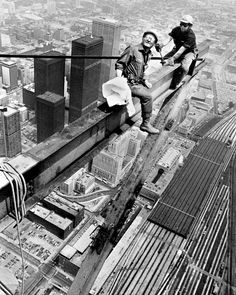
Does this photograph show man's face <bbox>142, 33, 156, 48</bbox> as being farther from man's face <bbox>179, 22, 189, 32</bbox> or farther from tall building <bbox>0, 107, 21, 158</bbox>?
tall building <bbox>0, 107, 21, 158</bbox>

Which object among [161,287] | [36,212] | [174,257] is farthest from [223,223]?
[36,212]

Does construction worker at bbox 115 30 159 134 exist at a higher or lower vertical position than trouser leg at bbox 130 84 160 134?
higher

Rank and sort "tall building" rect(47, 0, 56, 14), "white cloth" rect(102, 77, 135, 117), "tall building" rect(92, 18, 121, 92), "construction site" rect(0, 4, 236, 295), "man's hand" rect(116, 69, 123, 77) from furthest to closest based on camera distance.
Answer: "tall building" rect(47, 0, 56, 14), "tall building" rect(92, 18, 121, 92), "man's hand" rect(116, 69, 123, 77), "white cloth" rect(102, 77, 135, 117), "construction site" rect(0, 4, 236, 295)

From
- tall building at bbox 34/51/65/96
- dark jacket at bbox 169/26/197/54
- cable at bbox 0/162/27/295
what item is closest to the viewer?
cable at bbox 0/162/27/295

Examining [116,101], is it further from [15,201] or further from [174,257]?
[174,257]

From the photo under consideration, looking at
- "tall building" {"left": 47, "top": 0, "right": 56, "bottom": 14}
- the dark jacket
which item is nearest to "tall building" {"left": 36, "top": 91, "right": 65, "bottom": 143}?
the dark jacket

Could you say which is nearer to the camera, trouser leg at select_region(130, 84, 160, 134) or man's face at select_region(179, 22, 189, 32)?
trouser leg at select_region(130, 84, 160, 134)

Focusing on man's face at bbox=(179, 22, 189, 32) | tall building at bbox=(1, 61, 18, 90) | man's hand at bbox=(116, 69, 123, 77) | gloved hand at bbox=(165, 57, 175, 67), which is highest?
man's face at bbox=(179, 22, 189, 32)
